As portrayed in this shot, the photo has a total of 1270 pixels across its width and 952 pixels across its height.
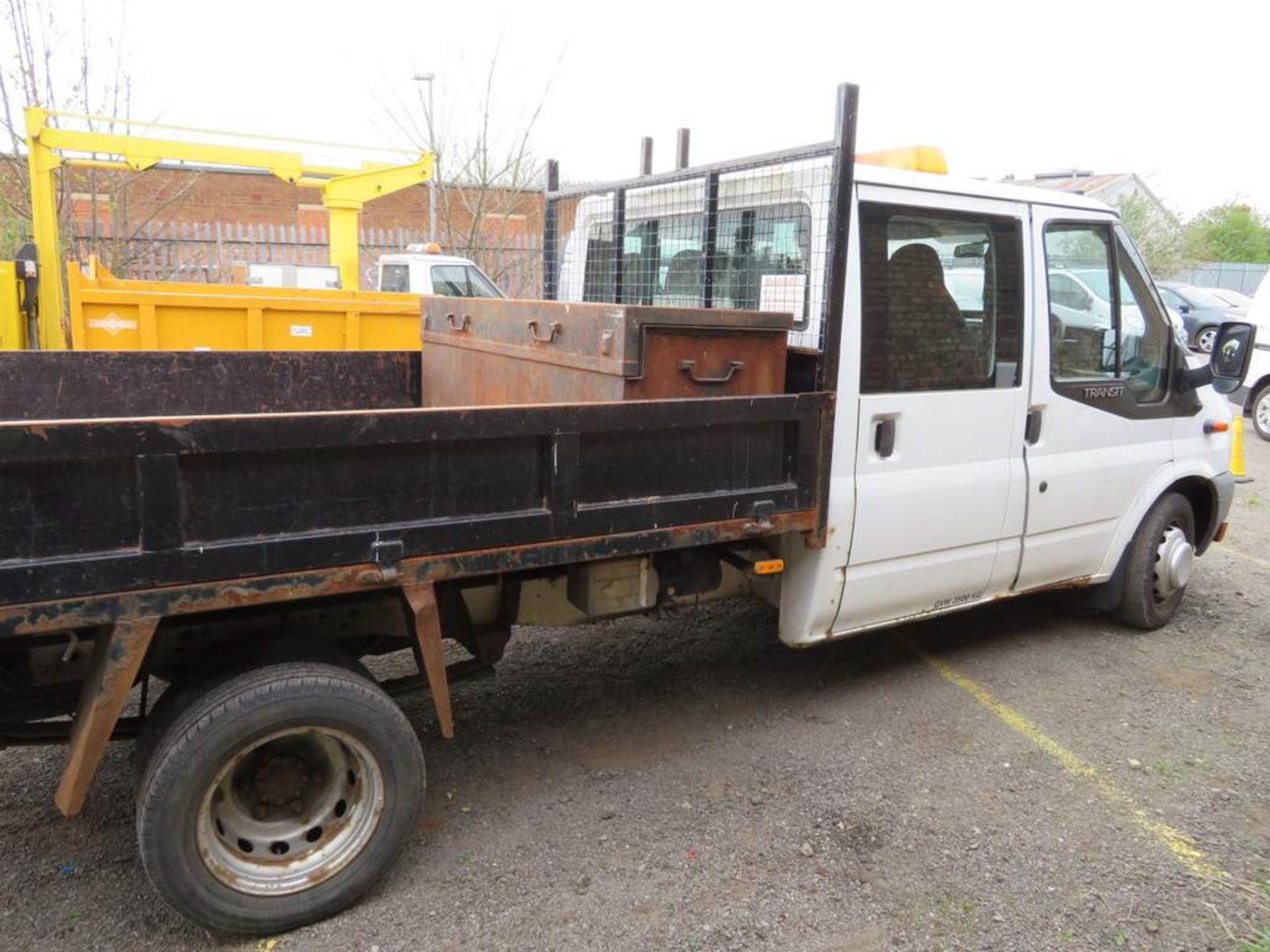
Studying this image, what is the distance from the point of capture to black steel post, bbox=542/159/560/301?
18.0ft

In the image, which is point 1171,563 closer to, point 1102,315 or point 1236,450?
point 1236,450

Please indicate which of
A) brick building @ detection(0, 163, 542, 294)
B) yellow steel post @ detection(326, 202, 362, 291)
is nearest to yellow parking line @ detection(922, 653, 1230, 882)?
yellow steel post @ detection(326, 202, 362, 291)

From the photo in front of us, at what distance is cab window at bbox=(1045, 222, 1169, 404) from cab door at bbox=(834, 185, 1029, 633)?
31 centimetres

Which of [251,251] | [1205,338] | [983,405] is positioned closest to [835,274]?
[983,405]

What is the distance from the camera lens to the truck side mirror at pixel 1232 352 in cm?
471

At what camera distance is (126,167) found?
8.80 meters

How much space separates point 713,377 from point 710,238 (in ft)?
4.21

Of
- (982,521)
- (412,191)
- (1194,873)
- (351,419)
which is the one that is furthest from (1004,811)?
(412,191)

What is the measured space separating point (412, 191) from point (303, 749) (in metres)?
21.6

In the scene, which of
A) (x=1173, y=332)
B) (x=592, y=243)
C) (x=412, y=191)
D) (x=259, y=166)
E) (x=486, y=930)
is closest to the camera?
(x=486, y=930)

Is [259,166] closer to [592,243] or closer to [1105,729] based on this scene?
[592,243]

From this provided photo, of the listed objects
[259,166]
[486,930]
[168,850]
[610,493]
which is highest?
[259,166]

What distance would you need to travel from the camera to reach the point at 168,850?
2.59 meters

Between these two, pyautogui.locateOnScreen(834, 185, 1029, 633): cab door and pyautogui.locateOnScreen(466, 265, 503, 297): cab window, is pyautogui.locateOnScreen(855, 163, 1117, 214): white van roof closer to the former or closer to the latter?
pyautogui.locateOnScreen(834, 185, 1029, 633): cab door
